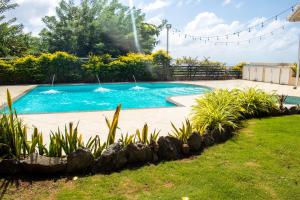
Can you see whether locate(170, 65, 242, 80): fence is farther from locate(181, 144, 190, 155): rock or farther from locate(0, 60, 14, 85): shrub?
locate(181, 144, 190, 155): rock

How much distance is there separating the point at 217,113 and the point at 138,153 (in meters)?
2.55

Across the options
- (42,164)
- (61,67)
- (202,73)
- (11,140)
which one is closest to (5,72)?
(61,67)

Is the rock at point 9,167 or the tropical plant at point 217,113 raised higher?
the tropical plant at point 217,113

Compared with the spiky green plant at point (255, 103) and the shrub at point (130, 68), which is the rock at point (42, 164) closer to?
the spiky green plant at point (255, 103)

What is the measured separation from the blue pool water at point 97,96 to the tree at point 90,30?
316 inches

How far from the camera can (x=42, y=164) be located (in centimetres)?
402

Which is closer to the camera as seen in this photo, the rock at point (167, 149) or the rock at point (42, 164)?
the rock at point (42, 164)

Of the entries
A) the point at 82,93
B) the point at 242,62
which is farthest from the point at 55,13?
the point at 242,62

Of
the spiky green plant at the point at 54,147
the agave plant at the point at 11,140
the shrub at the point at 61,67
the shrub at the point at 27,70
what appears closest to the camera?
the agave plant at the point at 11,140

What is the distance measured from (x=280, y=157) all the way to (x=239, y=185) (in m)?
1.51

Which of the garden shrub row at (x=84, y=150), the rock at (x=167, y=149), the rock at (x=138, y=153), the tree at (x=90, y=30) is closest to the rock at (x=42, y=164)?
the garden shrub row at (x=84, y=150)

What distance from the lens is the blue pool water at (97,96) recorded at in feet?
42.4

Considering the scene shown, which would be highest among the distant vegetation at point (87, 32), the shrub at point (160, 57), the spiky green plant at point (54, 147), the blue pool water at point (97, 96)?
the distant vegetation at point (87, 32)

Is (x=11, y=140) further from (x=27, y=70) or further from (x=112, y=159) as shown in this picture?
(x=27, y=70)
